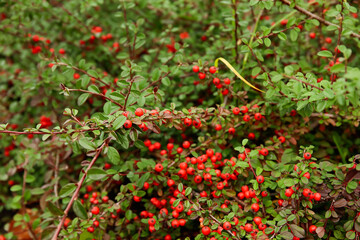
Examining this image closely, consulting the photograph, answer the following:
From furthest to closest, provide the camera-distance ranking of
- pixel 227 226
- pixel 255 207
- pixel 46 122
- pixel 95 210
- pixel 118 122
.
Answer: pixel 46 122 < pixel 95 210 < pixel 255 207 < pixel 227 226 < pixel 118 122

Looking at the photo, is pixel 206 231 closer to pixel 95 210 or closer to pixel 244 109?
pixel 95 210

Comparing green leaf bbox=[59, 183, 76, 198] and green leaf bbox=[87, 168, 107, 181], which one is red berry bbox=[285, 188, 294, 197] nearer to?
green leaf bbox=[87, 168, 107, 181]

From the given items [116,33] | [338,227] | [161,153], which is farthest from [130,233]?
[116,33]

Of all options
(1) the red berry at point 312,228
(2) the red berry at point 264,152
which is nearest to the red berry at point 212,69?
(2) the red berry at point 264,152

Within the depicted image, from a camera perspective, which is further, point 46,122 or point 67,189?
point 46,122

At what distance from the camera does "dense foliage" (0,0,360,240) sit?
73.3 inches

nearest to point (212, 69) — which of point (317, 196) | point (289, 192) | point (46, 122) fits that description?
point (289, 192)

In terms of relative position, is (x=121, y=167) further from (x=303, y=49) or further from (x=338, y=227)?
(x=303, y=49)

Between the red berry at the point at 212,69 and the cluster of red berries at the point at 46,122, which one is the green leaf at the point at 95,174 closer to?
the red berry at the point at 212,69

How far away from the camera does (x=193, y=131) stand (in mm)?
2600

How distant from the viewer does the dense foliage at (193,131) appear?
6.11 ft

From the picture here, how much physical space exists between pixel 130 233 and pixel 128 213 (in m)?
0.27

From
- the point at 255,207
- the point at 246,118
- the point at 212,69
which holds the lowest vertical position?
the point at 255,207

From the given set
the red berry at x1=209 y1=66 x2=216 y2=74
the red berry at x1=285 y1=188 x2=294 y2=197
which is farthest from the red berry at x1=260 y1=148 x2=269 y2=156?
the red berry at x1=209 y1=66 x2=216 y2=74
